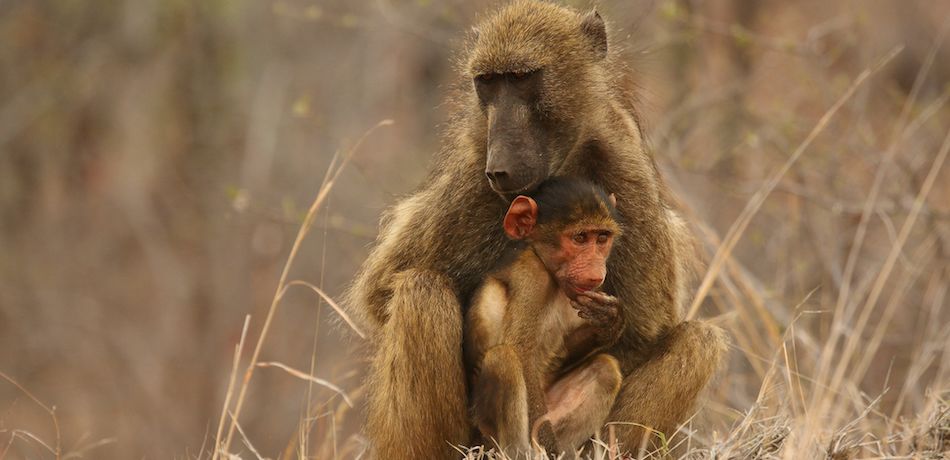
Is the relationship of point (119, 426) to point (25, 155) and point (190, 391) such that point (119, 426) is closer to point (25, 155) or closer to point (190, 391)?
point (190, 391)

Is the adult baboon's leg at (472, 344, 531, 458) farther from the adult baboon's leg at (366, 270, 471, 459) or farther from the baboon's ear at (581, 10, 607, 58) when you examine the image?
the baboon's ear at (581, 10, 607, 58)

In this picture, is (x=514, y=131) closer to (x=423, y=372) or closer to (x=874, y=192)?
(x=423, y=372)

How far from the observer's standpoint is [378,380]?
3.96 metres

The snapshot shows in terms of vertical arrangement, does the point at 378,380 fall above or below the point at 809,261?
above

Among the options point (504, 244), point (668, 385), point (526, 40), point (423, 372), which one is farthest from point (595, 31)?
point (423, 372)

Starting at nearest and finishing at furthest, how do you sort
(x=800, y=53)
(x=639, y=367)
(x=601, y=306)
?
(x=601, y=306) → (x=639, y=367) → (x=800, y=53)

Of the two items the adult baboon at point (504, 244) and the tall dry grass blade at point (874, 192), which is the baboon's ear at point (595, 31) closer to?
the adult baboon at point (504, 244)

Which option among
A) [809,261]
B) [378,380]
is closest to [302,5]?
[809,261]

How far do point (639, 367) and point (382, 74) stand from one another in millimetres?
9627

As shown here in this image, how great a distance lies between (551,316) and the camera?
152 inches

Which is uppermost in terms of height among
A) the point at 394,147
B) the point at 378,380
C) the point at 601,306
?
the point at 601,306

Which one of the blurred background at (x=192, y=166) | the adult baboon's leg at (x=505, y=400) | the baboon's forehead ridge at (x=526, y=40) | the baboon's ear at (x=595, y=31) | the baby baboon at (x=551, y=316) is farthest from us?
the blurred background at (x=192, y=166)

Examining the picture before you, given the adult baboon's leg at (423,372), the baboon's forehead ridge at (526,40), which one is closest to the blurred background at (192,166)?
the baboon's forehead ridge at (526,40)

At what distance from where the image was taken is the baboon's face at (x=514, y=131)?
3770 millimetres
